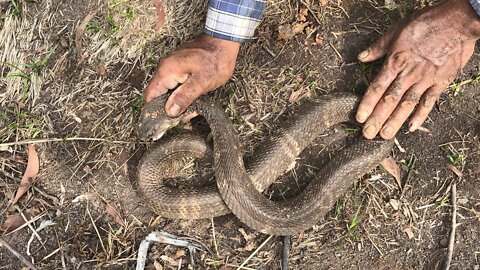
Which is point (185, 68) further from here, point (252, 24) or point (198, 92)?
point (252, 24)

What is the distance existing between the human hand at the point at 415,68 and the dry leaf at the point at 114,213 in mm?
2222

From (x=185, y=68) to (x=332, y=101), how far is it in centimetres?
128

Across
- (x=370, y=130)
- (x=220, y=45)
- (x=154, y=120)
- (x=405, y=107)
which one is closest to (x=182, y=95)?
(x=154, y=120)

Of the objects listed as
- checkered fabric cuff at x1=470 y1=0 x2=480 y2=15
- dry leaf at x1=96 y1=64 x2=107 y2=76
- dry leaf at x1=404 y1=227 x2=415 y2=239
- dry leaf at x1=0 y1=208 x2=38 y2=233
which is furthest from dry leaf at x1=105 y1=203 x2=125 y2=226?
checkered fabric cuff at x1=470 y1=0 x2=480 y2=15

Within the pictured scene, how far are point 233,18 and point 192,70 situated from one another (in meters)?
0.51

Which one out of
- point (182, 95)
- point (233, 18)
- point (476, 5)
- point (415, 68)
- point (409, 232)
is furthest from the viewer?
point (409, 232)

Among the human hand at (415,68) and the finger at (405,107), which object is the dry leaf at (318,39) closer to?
the human hand at (415,68)

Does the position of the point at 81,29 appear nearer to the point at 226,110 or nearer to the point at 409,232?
the point at 226,110

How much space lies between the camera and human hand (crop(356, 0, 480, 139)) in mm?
4320

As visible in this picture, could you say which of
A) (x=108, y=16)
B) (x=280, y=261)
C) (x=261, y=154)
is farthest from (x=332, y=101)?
(x=108, y=16)

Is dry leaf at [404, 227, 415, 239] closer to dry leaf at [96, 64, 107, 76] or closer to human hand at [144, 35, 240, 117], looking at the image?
human hand at [144, 35, 240, 117]

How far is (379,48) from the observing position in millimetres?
4543

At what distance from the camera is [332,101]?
4.60 meters

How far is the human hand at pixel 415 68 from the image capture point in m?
4.32
